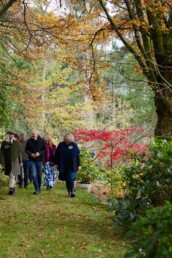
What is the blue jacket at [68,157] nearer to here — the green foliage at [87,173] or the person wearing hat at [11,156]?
the person wearing hat at [11,156]

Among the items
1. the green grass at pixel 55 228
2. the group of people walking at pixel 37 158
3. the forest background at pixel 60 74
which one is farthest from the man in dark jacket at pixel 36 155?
the forest background at pixel 60 74

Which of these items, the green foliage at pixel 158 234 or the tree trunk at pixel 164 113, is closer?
the green foliage at pixel 158 234

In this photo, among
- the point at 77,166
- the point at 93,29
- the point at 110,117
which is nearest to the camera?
the point at 77,166

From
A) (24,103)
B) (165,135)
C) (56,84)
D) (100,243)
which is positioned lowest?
(100,243)

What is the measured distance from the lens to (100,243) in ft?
17.3

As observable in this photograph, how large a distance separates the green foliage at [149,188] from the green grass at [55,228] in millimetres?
439

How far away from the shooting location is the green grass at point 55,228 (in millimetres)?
4879

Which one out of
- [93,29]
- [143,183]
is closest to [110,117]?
[93,29]

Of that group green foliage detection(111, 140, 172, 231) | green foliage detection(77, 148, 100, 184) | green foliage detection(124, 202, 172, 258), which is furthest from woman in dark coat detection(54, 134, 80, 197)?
green foliage detection(124, 202, 172, 258)

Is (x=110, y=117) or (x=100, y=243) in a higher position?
(x=110, y=117)

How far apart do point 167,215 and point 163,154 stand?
3.15m

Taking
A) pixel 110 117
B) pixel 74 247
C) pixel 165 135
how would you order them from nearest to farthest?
pixel 74 247, pixel 165 135, pixel 110 117

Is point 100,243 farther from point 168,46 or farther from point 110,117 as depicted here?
point 110,117

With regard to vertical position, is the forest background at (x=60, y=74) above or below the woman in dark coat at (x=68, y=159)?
above
